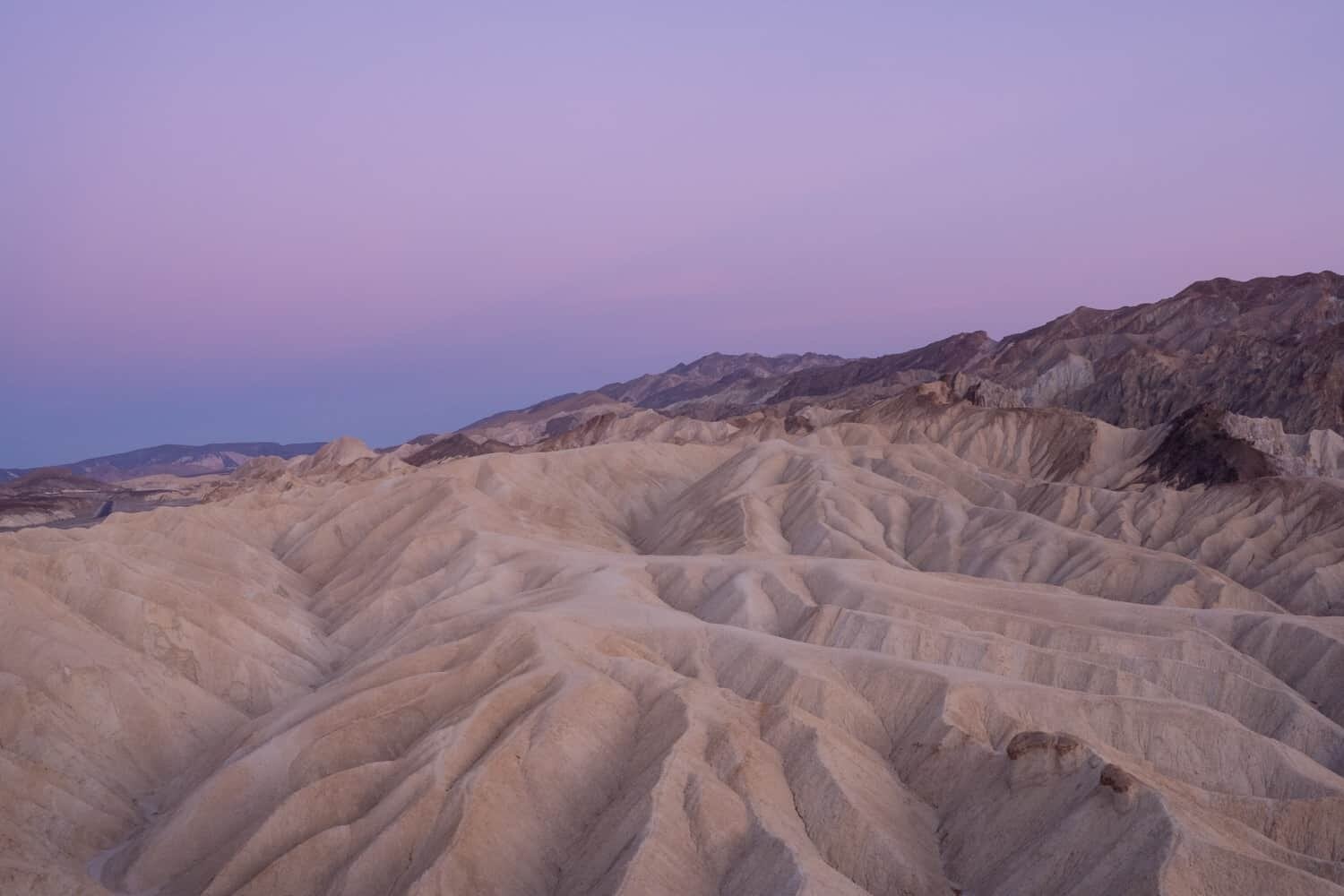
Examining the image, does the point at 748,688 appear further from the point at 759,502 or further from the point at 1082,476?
the point at 1082,476

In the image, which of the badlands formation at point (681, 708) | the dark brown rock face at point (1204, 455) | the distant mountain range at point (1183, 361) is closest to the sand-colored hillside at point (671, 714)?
the badlands formation at point (681, 708)

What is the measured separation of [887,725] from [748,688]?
483cm

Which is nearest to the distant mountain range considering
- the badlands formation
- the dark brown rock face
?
the dark brown rock face

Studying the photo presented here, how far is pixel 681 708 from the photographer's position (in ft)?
110

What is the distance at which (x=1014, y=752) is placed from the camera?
29484 millimetres

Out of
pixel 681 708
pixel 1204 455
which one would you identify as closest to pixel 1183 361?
pixel 1204 455

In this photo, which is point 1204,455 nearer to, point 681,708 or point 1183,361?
point 1183,361

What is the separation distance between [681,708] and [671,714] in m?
0.37

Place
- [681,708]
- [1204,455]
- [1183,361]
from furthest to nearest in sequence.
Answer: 1. [1183,361]
2. [1204,455]
3. [681,708]

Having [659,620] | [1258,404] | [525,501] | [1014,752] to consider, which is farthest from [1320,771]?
[1258,404]

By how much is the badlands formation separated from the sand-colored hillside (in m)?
0.12

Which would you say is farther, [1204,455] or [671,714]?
[1204,455]

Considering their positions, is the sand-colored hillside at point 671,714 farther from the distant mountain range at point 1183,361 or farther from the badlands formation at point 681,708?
the distant mountain range at point 1183,361

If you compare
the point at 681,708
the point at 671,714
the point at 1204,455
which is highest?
the point at 681,708
